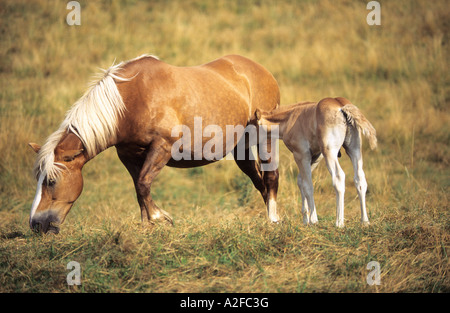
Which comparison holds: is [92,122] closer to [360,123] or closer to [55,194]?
[55,194]

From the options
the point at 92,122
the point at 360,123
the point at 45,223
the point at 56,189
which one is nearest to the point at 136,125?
the point at 92,122

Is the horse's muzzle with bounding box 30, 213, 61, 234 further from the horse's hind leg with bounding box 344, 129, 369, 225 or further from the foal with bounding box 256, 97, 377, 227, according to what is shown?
the horse's hind leg with bounding box 344, 129, 369, 225

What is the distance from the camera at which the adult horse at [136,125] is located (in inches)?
187

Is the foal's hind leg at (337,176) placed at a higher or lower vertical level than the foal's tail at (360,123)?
lower

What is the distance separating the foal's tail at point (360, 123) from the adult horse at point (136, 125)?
1.49 metres

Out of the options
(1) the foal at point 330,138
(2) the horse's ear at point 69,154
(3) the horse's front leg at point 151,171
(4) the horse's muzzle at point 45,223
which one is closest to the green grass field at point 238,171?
(4) the horse's muzzle at point 45,223

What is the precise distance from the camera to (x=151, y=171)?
501 centimetres

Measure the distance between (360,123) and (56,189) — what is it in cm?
291

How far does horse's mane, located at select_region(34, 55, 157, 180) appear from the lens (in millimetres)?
4707

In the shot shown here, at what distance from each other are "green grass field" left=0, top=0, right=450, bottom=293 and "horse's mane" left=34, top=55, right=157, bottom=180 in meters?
0.76

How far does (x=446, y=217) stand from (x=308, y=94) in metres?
6.11

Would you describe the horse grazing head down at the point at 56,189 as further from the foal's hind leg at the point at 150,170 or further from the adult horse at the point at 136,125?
the foal's hind leg at the point at 150,170

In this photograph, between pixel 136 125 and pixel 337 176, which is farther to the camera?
pixel 136 125

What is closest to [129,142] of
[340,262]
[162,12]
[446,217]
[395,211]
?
[340,262]
